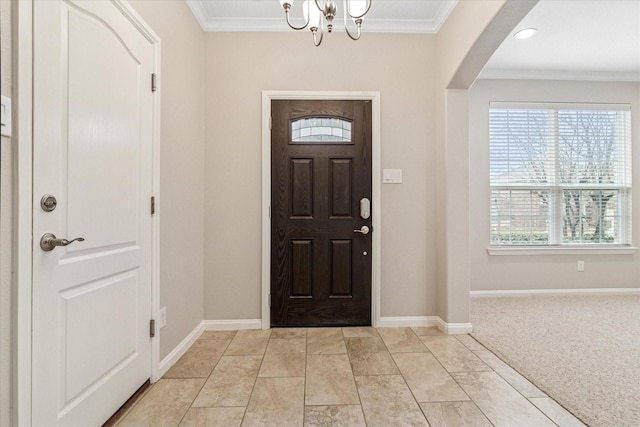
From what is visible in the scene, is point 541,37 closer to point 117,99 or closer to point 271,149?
point 271,149

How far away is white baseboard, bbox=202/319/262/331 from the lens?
278 cm

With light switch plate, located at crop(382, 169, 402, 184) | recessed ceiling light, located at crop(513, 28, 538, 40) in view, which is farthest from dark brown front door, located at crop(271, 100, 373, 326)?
recessed ceiling light, located at crop(513, 28, 538, 40)

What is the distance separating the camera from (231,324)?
2.79m

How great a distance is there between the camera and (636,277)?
12.8 ft

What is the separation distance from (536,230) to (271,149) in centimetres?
332

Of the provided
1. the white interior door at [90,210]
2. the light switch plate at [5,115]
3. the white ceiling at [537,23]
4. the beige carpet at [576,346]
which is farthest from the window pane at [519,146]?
the light switch plate at [5,115]

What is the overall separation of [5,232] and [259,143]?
6.34 feet

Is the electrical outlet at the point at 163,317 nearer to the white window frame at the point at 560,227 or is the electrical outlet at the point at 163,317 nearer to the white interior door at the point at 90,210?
the white interior door at the point at 90,210

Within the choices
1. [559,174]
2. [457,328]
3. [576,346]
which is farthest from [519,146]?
[457,328]

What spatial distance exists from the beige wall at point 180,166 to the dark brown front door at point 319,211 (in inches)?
24.6

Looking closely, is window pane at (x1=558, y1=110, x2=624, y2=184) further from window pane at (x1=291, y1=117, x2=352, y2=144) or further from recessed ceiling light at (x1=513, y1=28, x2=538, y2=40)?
window pane at (x1=291, y1=117, x2=352, y2=144)

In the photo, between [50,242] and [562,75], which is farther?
[562,75]

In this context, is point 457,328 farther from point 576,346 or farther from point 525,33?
point 525,33

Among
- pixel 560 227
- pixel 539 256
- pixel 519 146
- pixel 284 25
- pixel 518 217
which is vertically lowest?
pixel 539 256
